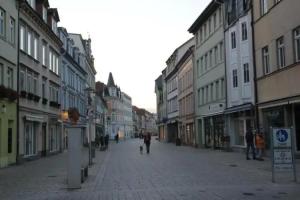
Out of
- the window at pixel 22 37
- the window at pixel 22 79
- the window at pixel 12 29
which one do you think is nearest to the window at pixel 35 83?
the window at pixel 22 79

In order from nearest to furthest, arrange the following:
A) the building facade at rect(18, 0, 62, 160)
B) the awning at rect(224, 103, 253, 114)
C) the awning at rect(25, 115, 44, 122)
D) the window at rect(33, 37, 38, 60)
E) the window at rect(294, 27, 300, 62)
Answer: the window at rect(294, 27, 300, 62)
the building facade at rect(18, 0, 62, 160)
the awning at rect(25, 115, 44, 122)
the awning at rect(224, 103, 253, 114)
the window at rect(33, 37, 38, 60)

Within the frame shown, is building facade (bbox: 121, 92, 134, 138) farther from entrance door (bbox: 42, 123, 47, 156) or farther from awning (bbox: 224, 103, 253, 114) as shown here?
awning (bbox: 224, 103, 253, 114)

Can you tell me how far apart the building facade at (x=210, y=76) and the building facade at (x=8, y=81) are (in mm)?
17403

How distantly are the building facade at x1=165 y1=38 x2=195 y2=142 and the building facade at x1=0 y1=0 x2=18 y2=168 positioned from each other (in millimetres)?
39205

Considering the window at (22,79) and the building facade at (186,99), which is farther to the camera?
the building facade at (186,99)

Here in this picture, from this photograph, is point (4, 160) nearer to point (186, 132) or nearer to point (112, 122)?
point (186, 132)

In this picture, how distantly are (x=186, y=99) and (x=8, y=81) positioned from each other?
120ft

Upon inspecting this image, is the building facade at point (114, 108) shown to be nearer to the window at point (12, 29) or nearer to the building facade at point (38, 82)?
the building facade at point (38, 82)

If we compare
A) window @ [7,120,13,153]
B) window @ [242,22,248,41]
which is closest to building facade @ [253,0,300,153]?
window @ [242,22,248,41]

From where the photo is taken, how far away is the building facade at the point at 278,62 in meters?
24.5

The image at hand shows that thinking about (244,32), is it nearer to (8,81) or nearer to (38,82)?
(38,82)

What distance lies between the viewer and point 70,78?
177 feet

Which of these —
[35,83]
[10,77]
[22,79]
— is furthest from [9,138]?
[35,83]

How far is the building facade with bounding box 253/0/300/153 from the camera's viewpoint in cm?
2455
